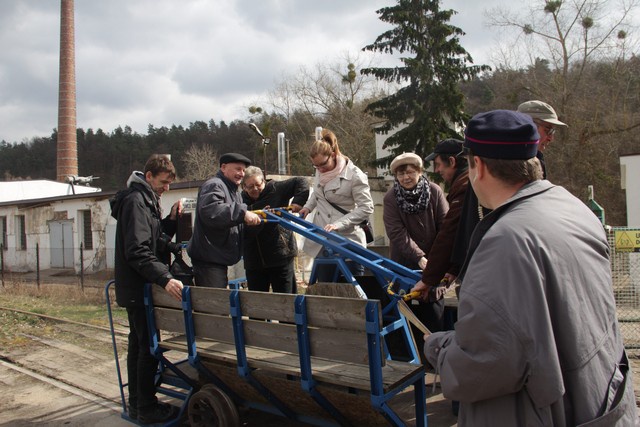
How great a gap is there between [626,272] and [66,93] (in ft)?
138

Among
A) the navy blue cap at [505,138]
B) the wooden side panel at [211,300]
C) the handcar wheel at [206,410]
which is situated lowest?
the handcar wheel at [206,410]

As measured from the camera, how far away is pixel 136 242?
398cm

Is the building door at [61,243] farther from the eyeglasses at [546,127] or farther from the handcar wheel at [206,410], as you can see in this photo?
the eyeglasses at [546,127]

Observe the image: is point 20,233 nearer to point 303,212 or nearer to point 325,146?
point 303,212

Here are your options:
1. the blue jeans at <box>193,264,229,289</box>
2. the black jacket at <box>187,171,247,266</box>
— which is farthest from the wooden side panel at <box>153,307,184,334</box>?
the black jacket at <box>187,171,247,266</box>

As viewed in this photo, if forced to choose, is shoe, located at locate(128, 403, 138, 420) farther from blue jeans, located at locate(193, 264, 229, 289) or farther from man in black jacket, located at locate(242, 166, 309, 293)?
man in black jacket, located at locate(242, 166, 309, 293)

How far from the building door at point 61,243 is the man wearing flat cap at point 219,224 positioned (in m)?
23.0

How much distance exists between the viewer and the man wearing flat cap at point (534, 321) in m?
1.43

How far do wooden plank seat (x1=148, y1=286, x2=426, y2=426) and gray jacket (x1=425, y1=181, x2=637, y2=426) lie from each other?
4.15ft

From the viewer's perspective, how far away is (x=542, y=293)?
143 cm

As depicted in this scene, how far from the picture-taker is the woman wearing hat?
4318 millimetres

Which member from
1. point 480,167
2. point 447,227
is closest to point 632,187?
point 447,227

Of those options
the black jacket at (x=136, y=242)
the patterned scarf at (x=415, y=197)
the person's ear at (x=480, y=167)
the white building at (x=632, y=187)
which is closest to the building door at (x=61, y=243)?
the white building at (x=632, y=187)

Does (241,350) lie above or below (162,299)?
below
